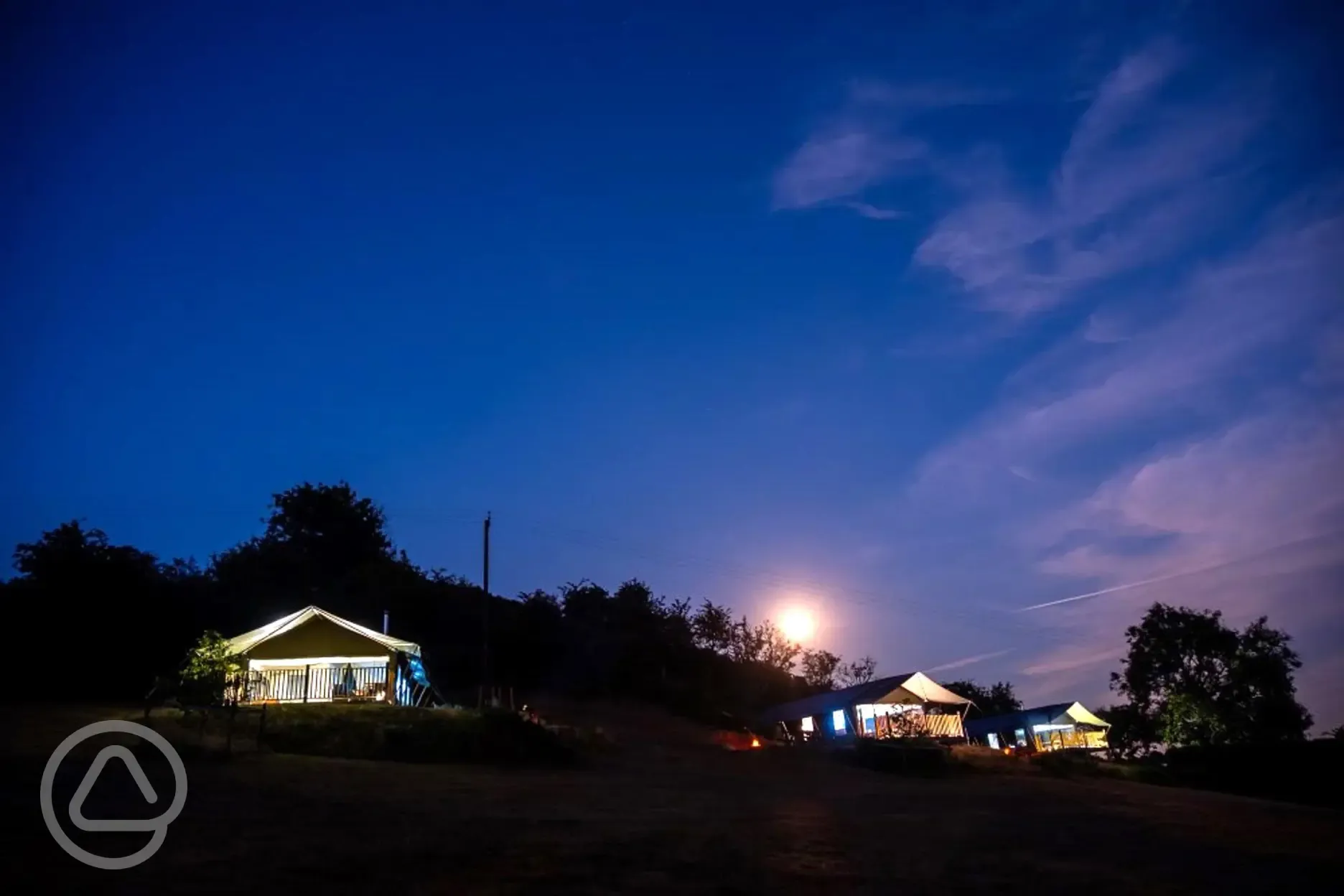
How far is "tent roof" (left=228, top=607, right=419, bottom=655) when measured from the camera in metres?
35.2

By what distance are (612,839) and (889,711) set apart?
4327 centimetres

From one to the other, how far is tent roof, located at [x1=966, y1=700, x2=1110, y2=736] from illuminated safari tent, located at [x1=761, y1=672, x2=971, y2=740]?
15.3m

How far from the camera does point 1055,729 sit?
64.9 m

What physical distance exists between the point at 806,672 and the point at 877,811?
3226 inches

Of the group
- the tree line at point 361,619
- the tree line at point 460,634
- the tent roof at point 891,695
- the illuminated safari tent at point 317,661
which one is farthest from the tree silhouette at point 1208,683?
the illuminated safari tent at point 317,661

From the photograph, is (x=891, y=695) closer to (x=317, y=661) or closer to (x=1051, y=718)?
(x=1051, y=718)

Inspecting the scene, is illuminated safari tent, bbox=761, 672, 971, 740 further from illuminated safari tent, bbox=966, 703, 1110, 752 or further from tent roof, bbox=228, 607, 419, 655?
tent roof, bbox=228, 607, 419, 655

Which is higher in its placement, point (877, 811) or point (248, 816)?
point (248, 816)

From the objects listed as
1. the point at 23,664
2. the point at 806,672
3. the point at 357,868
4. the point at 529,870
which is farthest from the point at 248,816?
the point at 806,672

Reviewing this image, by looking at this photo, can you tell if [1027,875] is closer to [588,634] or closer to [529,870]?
[529,870]

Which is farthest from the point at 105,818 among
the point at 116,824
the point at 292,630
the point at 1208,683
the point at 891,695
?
the point at 1208,683

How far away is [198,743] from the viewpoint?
2045 centimetres

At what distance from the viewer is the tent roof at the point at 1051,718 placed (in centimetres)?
6462

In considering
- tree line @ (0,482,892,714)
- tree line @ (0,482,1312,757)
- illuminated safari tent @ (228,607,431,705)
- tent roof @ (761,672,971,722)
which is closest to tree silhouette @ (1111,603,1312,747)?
tree line @ (0,482,1312,757)
